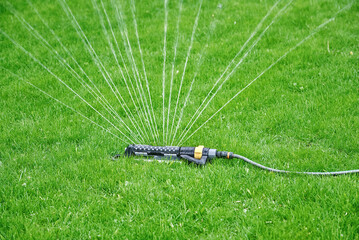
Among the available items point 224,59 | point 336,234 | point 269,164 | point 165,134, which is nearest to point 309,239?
point 336,234

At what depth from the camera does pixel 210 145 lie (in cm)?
400

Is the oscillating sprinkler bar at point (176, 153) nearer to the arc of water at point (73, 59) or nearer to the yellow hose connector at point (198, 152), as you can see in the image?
the yellow hose connector at point (198, 152)

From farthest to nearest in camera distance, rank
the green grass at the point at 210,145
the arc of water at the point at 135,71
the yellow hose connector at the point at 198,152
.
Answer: the arc of water at the point at 135,71 → the yellow hose connector at the point at 198,152 → the green grass at the point at 210,145

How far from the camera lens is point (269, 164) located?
3611 mm

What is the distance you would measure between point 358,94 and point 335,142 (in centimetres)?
110

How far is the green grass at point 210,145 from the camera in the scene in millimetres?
2971

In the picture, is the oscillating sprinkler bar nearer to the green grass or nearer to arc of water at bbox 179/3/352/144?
the green grass

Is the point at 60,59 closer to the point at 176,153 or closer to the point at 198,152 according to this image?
the point at 176,153

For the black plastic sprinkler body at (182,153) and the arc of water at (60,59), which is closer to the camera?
the black plastic sprinkler body at (182,153)

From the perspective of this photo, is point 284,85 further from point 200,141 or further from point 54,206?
point 54,206

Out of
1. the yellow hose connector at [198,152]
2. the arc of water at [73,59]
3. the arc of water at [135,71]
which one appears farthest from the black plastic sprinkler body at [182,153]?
the arc of water at [73,59]

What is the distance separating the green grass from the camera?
297 centimetres

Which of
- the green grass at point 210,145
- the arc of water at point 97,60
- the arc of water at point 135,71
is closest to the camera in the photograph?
the green grass at point 210,145

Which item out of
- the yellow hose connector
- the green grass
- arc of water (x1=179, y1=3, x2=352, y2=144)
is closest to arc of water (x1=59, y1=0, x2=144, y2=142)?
the green grass
